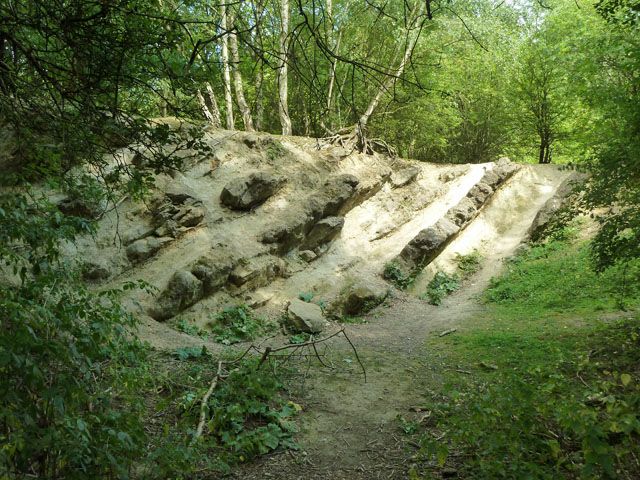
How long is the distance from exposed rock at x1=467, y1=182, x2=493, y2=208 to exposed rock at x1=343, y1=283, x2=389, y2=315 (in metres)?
5.73

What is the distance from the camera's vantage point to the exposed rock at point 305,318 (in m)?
9.86

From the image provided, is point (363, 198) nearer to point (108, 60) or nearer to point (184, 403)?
point (184, 403)

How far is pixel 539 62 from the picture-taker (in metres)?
17.7

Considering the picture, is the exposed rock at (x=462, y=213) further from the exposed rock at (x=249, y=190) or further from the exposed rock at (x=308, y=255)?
the exposed rock at (x=249, y=190)

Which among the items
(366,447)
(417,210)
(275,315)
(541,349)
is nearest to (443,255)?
(417,210)

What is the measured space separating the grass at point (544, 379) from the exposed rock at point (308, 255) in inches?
177

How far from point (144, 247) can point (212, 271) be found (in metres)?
1.65

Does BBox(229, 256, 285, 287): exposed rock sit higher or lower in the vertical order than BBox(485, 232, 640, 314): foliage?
higher

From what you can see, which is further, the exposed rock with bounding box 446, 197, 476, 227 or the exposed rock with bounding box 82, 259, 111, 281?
the exposed rock with bounding box 446, 197, 476, 227

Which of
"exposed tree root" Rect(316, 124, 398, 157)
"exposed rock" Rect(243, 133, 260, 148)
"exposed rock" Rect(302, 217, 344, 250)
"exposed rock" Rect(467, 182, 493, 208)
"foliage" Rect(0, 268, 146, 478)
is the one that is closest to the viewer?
"foliage" Rect(0, 268, 146, 478)

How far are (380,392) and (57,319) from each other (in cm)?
472

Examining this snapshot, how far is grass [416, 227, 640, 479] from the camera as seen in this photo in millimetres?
3014

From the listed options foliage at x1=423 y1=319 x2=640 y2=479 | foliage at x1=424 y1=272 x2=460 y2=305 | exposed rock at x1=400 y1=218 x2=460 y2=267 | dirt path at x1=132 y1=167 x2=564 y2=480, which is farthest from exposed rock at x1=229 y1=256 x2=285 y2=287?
foliage at x1=423 y1=319 x2=640 y2=479

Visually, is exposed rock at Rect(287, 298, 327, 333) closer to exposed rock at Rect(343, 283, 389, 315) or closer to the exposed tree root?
exposed rock at Rect(343, 283, 389, 315)
